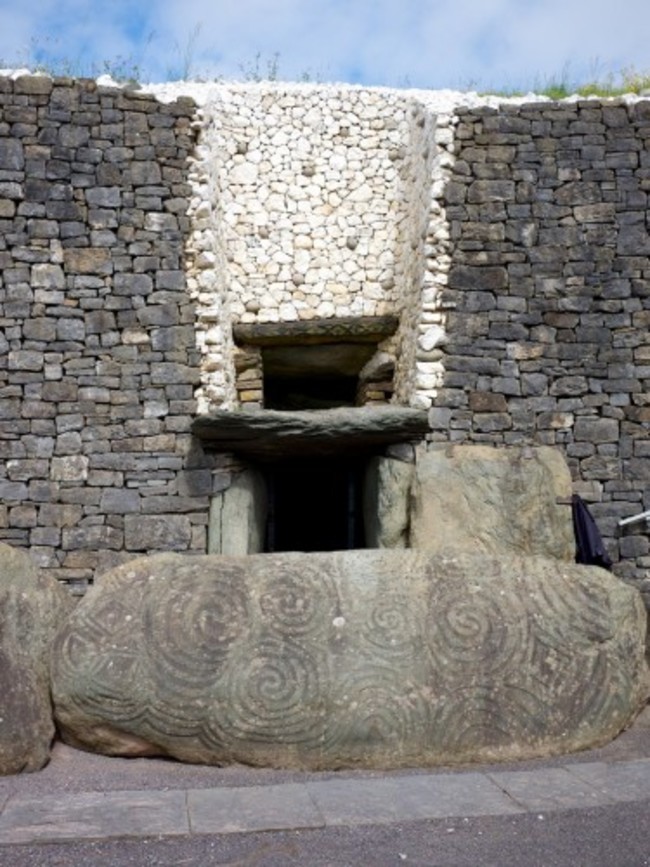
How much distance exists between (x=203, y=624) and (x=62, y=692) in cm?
84

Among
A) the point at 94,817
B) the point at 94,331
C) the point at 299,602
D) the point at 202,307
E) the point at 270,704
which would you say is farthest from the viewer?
the point at 202,307

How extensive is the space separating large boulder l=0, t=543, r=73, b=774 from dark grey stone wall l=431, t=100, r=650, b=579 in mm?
4125

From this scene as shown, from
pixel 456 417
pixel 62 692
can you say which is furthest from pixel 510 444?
pixel 62 692

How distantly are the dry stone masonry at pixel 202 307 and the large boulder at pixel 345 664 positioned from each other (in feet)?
9.76

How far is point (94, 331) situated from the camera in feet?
26.9

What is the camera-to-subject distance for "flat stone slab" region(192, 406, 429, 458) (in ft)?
25.2

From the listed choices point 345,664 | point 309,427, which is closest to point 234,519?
point 309,427

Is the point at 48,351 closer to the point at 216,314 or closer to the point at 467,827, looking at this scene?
the point at 216,314

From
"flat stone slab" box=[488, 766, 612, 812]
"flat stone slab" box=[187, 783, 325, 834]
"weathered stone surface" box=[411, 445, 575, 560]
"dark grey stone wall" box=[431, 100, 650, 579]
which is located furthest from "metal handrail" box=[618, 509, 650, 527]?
"flat stone slab" box=[187, 783, 325, 834]

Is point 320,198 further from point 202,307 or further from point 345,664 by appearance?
point 345,664

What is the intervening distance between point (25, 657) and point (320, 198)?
6106mm

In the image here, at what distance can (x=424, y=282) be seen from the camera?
8.46 metres

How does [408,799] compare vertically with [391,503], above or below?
below

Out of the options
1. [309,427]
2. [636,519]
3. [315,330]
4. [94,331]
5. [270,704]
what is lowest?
[270,704]
